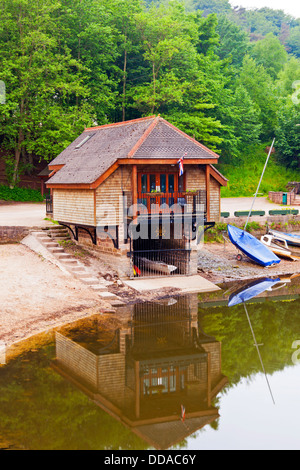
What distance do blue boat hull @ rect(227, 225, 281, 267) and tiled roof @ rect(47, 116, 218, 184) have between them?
21.6ft

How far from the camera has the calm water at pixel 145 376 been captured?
11594 millimetres

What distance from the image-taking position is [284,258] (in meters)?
33.6

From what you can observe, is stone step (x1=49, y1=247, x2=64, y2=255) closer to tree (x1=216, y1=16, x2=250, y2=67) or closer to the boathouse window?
the boathouse window

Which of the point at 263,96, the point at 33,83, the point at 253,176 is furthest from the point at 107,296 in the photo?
the point at 263,96

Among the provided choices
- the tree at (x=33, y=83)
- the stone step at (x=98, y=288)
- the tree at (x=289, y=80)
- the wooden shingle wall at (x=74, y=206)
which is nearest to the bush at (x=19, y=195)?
the tree at (x=33, y=83)

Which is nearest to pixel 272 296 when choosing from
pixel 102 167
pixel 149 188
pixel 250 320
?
pixel 250 320

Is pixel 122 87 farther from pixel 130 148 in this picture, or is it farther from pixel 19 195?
pixel 130 148

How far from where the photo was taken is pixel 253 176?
54.7m

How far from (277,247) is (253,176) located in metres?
22.0

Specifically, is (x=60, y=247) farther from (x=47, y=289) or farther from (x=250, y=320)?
(x=250, y=320)

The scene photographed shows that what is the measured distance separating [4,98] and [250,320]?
26363mm

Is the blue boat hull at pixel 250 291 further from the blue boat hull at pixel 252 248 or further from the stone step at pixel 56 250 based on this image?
the stone step at pixel 56 250

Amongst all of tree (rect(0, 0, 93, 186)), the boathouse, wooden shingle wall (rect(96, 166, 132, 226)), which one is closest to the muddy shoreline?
the boathouse

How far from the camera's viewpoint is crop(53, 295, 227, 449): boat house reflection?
12398 millimetres
